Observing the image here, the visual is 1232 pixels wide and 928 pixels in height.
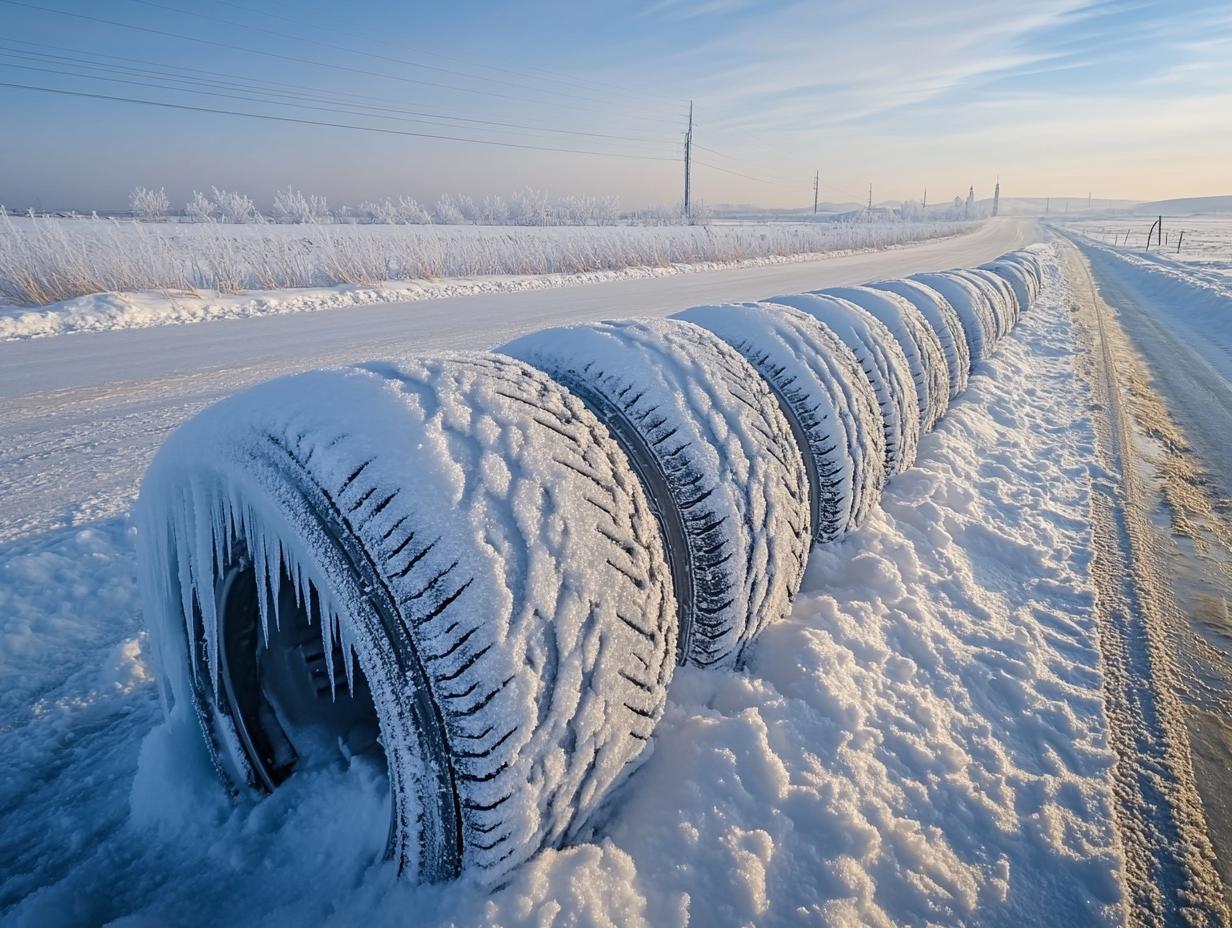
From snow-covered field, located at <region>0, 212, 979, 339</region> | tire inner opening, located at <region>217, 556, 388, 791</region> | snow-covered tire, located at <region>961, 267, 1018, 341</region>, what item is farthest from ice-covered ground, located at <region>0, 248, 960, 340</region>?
tire inner opening, located at <region>217, 556, 388, 791</region>

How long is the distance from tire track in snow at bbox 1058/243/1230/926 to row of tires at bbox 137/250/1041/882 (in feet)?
3.49

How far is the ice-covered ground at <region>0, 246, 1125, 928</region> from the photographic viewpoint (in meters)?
1.39

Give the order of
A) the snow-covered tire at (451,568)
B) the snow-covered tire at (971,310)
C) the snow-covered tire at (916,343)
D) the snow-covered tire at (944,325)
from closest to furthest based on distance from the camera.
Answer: the snow-covered tire at (451,568) < the snow-covered tire at (916,343) < the snow-covered tire at (944,325) < the snow-covered tire at (971,310)

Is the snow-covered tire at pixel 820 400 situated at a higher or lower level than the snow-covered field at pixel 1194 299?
higher

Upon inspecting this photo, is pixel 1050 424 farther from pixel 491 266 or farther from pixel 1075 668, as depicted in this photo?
pixel 491 266

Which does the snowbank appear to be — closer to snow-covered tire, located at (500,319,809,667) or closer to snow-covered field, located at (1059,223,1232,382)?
snow-covered field, located at (1059,223,1232,382)

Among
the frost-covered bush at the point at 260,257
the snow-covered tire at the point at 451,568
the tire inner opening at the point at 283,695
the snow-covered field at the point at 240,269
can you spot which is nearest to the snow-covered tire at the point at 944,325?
the snow-covered tire at the point at 451,568

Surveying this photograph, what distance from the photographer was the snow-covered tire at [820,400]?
2.47 m

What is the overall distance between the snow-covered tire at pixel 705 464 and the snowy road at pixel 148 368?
2.60m

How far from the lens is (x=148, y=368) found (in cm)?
575

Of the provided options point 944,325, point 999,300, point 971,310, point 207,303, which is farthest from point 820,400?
point 207,303

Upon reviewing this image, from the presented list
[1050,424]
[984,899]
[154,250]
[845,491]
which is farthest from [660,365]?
[154,250]

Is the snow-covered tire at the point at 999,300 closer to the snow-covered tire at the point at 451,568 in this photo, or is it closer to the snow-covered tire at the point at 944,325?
the snow-covered tire at the point at 944,325

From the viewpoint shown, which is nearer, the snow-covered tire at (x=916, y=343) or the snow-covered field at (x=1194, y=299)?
the snow-covered tire at (x=916, y=343)
